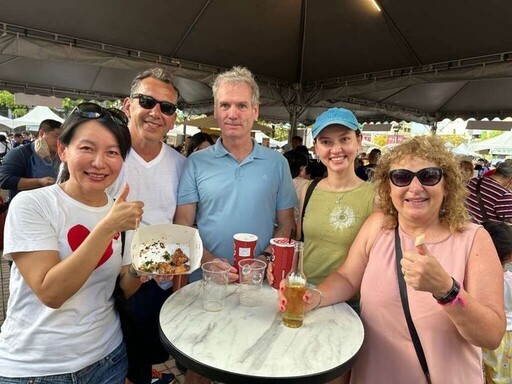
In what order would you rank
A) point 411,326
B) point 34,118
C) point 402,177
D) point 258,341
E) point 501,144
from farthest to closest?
point 34,118
point 501,144
point 402,177
point 411,326
point 258,341

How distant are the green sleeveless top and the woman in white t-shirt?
1.09 metres

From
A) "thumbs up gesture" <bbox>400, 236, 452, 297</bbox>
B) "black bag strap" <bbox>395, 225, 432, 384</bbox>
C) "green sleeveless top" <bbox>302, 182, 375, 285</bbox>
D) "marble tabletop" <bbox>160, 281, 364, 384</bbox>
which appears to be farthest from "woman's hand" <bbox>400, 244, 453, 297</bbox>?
"green sleeveless top" <bbox>302, 182, 375, 285</bbox>

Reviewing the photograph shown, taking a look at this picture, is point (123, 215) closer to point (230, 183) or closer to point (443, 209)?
point (230, 183)

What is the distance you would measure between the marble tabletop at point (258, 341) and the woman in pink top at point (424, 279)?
0.12 metres

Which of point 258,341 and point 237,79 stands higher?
point 237,79

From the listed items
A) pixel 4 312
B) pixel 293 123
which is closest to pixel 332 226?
pixel 4 312

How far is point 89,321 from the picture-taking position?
1.35 meters

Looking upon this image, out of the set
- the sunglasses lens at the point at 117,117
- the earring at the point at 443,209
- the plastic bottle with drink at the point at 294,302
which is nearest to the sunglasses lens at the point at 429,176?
the earring at the point at 443,209

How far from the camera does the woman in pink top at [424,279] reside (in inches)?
49.6

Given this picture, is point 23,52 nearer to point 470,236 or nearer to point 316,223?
point 316,223

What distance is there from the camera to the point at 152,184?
201 centimetres

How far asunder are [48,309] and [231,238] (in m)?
1.04

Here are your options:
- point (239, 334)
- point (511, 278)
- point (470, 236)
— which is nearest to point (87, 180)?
point (239, 334)

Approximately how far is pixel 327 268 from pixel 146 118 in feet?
4.48
